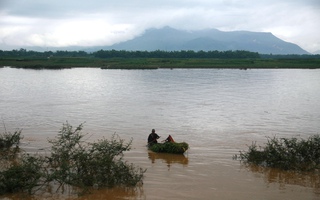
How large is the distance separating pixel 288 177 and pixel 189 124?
39.9 ft

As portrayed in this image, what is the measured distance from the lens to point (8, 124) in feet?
84.4

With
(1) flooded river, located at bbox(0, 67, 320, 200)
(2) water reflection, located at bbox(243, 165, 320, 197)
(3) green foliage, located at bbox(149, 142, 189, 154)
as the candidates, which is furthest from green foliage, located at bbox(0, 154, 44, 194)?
(2) water reflection, located at bbox(243, 165, 320, 197)

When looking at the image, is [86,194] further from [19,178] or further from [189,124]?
[189,124]

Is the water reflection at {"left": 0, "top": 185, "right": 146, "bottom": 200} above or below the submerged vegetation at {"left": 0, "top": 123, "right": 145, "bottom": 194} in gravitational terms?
below

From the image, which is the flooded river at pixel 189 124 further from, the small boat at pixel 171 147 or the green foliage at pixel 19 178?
the green foliage at pixel 19 178

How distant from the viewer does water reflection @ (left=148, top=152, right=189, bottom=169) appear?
17172 mm

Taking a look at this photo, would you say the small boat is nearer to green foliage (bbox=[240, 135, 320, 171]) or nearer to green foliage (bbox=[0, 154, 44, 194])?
green foliage (bbox=[240, 135, 320, 171])

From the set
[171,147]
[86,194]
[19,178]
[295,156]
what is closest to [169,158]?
[171,147]

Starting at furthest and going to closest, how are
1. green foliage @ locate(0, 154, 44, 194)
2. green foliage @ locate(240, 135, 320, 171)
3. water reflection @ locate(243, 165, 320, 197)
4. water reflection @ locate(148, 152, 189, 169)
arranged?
water reflection @ locate(148, 152, 189, 169)
green foliage @ locate(240, 135, 320, 171)
water reflection @ locate(243, 165, 320, 197)
green foliage @ locate(0, 154, 44, 194)

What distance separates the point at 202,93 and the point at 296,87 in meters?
18.1

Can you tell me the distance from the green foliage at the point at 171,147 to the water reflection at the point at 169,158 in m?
0.20

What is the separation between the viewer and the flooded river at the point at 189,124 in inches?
542

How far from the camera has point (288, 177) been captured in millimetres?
14977

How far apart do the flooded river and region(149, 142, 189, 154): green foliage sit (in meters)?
0.35
